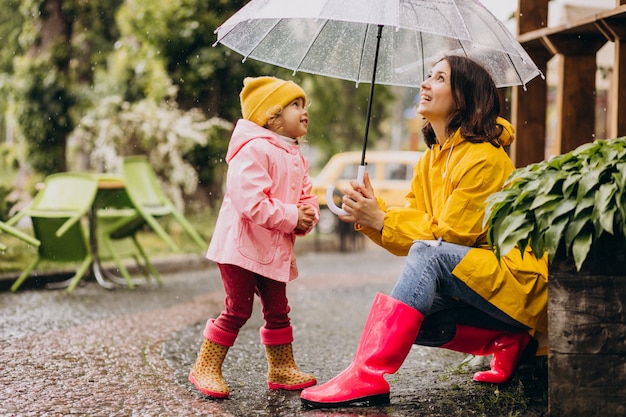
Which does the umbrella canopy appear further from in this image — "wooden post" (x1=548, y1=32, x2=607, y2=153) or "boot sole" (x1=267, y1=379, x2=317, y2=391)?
"boot sole" (x1=267, y1=379, x2=317, y2=391)

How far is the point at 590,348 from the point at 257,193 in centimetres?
149

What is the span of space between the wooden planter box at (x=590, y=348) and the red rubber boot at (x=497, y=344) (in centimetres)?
69

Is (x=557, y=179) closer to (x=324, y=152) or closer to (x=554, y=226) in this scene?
(x=554, y=226)

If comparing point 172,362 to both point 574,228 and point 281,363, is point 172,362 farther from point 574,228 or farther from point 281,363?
point 574,228

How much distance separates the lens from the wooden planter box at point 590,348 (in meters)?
3.16

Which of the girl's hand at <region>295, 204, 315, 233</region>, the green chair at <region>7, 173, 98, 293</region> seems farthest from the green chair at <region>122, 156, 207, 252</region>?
the girl's hand at <region>295, 204, 315, 233</region>

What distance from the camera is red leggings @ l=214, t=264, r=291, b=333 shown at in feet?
12.9

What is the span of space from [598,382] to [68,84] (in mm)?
12092

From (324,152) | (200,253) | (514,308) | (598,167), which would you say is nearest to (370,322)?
(514,308)

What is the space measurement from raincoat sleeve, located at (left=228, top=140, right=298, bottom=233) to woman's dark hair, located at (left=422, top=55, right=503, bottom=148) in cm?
85

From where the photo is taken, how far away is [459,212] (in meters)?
3.67

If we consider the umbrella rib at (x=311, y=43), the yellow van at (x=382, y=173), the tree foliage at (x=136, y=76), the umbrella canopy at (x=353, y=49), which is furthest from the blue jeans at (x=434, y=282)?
the yellow van at (x=382, y=173)

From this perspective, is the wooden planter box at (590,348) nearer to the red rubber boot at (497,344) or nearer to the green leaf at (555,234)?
the green leaf at (555,234)

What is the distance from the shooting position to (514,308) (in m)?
3.62
